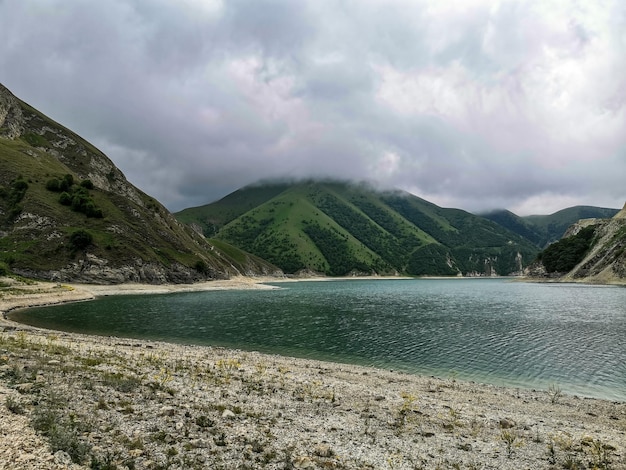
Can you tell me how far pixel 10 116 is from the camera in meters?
178

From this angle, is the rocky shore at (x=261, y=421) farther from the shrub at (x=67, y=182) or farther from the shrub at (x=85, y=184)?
the shrub at (x=85, y=184)

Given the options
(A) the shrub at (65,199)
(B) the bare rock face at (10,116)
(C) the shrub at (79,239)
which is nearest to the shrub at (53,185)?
(A) the shrub at (65,199)

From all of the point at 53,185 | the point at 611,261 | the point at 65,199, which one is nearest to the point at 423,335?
the point at 65,199

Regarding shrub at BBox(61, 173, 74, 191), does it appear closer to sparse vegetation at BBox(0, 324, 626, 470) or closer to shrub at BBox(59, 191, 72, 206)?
shrub at BBox(59, 191, 72, 206)

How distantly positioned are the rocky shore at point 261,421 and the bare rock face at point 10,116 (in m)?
194

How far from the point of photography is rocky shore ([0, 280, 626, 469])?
1238 cm

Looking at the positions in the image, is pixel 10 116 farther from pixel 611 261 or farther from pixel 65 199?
pixel 611 261

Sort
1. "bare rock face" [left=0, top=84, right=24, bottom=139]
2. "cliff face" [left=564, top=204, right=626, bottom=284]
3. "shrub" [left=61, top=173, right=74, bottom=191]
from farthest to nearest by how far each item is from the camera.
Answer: "cliff face" [left=564, top=204, right=626, bottom=284]
"bare rock face" [left=0, top=84, right=24, bottom=139]
"shrub" [left=61, top=173, right=74, bottom=191]

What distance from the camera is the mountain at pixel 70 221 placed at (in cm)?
10812

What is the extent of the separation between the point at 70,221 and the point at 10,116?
104 m

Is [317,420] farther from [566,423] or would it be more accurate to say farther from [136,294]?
[136,294]

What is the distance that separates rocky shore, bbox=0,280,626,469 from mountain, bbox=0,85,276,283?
8398cm

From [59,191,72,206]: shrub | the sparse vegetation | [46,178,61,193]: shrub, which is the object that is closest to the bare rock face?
[46,178,61,193]: shrub

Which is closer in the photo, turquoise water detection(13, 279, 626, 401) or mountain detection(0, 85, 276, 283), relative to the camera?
turquoise water detection(13, 279, 626, 401)
